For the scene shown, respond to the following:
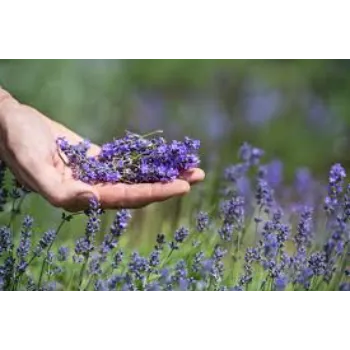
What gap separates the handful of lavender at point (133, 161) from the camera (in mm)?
4855

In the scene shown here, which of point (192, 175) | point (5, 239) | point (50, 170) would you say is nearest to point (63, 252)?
point (5, 239)

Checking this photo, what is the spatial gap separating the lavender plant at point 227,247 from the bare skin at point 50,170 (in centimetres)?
7

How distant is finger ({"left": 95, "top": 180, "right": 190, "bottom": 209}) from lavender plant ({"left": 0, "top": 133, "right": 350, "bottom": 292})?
0.17ft

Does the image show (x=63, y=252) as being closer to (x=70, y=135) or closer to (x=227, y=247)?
(x=70, y=135)

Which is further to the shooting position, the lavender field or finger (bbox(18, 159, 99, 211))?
the lavender field

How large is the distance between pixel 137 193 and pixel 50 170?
375 mm

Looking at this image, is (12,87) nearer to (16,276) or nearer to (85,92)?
(85,92)

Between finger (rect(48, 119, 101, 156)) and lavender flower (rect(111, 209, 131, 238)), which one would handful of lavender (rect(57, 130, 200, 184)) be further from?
lavender flower (rect(111, 209, 131, 238))

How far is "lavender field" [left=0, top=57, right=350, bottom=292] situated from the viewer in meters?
4.91

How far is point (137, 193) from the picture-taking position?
4.87 m

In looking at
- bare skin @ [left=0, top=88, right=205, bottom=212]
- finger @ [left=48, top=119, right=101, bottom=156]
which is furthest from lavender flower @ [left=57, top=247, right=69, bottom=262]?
finger @ [left=48, top=119, right=101, bottom=156]
